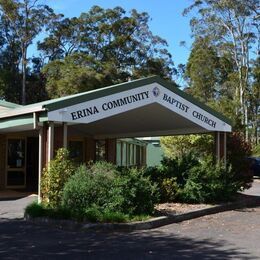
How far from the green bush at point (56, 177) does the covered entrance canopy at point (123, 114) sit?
44cm

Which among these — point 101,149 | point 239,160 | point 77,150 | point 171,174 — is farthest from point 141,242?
point 101,149

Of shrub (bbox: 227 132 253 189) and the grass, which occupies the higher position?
shrub (bbox: 227 132 253 189)

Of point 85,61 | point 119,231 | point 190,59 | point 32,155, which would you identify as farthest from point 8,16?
point 119,231

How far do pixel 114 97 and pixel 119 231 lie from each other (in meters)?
4.61

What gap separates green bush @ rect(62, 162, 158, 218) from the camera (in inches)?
481

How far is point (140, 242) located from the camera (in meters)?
10.1

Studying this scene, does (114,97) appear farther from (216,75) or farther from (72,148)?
(216,75)

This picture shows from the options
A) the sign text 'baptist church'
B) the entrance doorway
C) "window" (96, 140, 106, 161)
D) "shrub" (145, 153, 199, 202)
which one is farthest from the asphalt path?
"window" (96, 140, 106, 161)

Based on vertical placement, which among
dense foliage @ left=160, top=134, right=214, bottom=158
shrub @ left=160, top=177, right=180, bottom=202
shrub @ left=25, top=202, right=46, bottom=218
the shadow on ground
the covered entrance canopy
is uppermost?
the covered entrance canopy

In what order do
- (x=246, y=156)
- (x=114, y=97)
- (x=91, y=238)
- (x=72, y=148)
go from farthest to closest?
1. (x=72, y=148)
2. (x=246, y=156)
3. (x=114, y=97)
4. (x=91, y=238)

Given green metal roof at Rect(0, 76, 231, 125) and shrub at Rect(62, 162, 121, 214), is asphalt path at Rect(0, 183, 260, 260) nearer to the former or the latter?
shrub at Rect(62, 162, 121, 214)

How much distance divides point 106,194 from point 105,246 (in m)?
2.84

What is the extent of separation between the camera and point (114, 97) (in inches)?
583

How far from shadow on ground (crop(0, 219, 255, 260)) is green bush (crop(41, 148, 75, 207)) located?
171 cm
